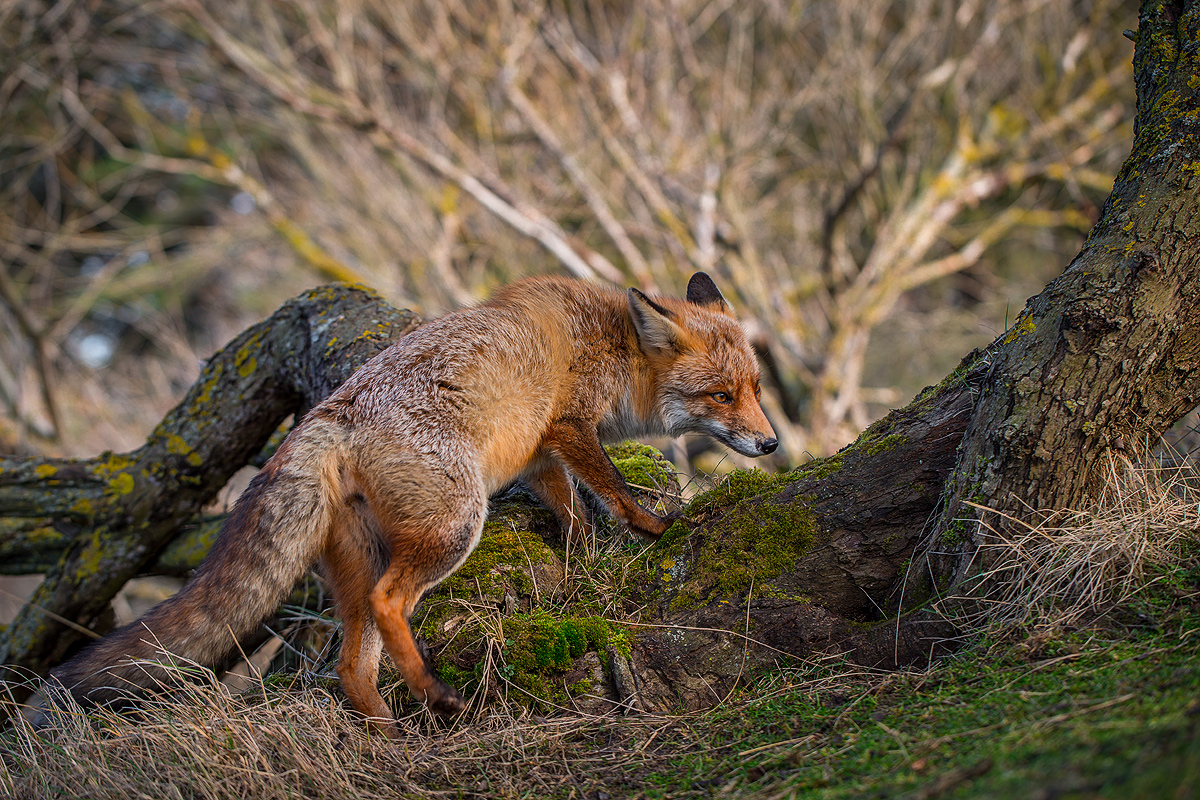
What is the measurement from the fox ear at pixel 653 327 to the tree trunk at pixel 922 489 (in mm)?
1066

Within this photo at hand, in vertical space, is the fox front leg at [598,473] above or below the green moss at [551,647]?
above

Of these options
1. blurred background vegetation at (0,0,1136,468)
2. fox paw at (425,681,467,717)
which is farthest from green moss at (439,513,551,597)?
blurred background vegetation at (0,0,1136,468)

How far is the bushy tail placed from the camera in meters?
3.24

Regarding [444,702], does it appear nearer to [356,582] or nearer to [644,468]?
[356,582]

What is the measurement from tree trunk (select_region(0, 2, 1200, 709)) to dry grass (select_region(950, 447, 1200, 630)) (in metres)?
0.09

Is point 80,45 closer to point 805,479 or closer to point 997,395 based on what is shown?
point 805,479

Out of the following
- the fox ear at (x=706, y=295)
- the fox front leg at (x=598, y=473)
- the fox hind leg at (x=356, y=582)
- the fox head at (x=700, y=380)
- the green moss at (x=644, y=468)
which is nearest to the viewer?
the fox hind leg at (x=356, y=582)

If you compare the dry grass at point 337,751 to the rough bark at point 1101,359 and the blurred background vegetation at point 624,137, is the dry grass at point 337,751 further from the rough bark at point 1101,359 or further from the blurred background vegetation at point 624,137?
the blurred background vegetation at point 624,137

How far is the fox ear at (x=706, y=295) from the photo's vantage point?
16.9 ft

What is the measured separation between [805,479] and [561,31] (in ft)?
30.3

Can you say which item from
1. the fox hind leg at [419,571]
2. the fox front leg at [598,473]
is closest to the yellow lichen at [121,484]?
the fox hind leg at [419,571]

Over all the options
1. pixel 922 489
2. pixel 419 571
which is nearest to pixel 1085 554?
pixel 922 489

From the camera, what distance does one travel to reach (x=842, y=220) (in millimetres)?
10852

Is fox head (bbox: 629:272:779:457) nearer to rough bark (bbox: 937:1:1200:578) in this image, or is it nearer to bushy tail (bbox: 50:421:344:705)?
rough bark (bbox: 937:1:1200:578)
